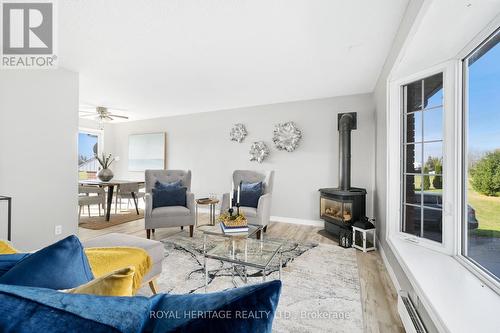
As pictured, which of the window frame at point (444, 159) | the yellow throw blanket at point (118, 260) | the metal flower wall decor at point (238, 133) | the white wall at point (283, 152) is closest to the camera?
the yellow throw blanket at point (118, 260)

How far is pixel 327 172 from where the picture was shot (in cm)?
409

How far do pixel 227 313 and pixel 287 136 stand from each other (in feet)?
13.4

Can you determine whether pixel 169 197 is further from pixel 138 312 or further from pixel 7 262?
pixel 138 312

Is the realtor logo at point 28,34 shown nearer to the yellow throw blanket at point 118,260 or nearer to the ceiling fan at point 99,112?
the ceiling fan at point 99,112

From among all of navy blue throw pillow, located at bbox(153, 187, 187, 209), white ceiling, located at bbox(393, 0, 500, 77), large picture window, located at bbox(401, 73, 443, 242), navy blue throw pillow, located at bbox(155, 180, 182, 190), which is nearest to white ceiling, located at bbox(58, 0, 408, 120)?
white ceiling, located at bbox(393, 0, 500, 77)

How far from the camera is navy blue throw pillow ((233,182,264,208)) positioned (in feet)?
11.8

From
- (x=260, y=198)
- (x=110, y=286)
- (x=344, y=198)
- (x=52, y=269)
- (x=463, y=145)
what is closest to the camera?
(x=110, y=286)

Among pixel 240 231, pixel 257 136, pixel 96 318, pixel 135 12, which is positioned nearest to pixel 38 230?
pixel 240 231

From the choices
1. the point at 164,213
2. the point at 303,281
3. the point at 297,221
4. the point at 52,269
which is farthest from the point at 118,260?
the point at 297,221

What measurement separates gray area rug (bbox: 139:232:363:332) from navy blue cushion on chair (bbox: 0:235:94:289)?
134cm

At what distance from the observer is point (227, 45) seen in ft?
7.77

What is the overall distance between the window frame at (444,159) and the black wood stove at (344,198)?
0.76 metres

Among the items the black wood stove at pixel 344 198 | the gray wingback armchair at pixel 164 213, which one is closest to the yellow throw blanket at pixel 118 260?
the gray wingback armchair at pixel 164 213

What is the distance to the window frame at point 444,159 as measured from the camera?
5.90 feet
